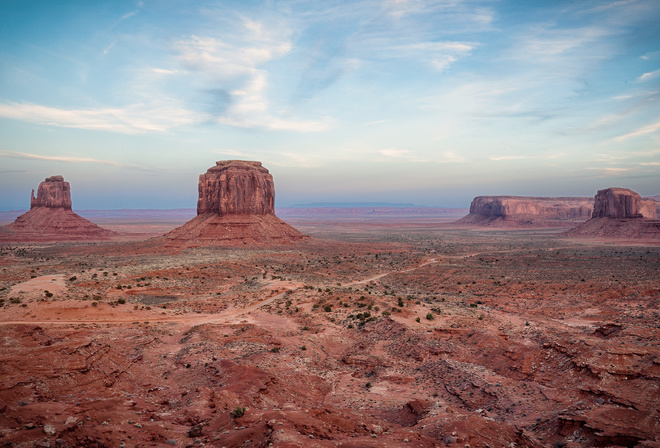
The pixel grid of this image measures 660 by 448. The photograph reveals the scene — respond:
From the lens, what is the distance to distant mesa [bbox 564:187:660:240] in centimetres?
9394

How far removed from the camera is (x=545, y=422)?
37.4 feet

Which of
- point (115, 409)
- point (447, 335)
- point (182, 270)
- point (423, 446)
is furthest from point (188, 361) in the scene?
point (182, 270)

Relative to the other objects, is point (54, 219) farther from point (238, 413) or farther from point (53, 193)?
point (238, 413)

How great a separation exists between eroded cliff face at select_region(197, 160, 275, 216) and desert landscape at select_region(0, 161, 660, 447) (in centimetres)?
3527

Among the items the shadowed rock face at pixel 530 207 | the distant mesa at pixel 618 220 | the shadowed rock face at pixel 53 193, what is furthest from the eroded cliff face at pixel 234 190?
the shadowed rock face at pixel 530 207

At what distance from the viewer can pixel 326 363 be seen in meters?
18.7

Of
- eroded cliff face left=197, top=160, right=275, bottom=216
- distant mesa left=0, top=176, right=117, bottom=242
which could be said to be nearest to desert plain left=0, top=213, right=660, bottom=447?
eroded cliff face left=197, top=160, right=275, bottom=216

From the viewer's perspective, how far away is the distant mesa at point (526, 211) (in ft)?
547

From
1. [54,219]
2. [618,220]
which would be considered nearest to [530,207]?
[618,220]

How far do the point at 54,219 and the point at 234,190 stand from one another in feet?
191

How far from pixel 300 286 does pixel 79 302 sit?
18.1 meters

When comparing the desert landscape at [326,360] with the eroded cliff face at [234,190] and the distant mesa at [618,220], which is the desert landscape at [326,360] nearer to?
the eroded cliff face at [234,190]

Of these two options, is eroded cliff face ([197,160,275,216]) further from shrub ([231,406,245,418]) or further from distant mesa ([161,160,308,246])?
shrub ([231,406,245,418])

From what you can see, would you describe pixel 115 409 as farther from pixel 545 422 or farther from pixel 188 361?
pixel 545 422
